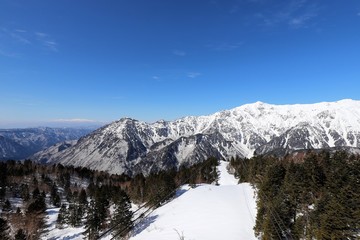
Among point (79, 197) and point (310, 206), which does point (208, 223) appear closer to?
point (310, 206)

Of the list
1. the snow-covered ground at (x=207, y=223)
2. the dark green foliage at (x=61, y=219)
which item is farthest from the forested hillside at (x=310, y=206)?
the dark green foliage at (x=61, y=219)

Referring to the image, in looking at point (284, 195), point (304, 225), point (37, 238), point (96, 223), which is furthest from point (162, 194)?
point (304, 225)

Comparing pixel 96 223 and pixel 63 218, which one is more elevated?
pixel 96 223

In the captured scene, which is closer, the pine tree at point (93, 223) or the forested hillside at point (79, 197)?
the forested hillside at point (79, 197)

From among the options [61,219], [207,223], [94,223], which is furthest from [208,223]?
[61,219]

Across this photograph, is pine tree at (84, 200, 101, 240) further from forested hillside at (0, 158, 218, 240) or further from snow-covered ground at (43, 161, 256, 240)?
snow-covered ground at (43, 161, 256, 240)

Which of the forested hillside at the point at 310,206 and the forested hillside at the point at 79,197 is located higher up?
the forested hillside at the point at 310,206

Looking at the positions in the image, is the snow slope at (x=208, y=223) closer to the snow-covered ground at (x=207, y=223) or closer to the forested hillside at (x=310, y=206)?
the snow-covered ground at (x=207, y=223)

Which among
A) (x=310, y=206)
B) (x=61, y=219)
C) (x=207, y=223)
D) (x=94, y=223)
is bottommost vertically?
(x=61, y=219)

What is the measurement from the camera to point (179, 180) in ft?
329

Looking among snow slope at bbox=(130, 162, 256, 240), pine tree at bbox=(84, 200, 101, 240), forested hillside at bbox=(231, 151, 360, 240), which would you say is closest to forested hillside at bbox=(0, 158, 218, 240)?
pine tree at bbox=(84, 200, 101, 240)

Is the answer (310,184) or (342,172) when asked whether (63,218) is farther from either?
(342,172)

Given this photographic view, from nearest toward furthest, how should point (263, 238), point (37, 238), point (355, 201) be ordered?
point (263, 238)
point (355, 201)
point (37, 238)

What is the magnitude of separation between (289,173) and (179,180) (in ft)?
→ 198
